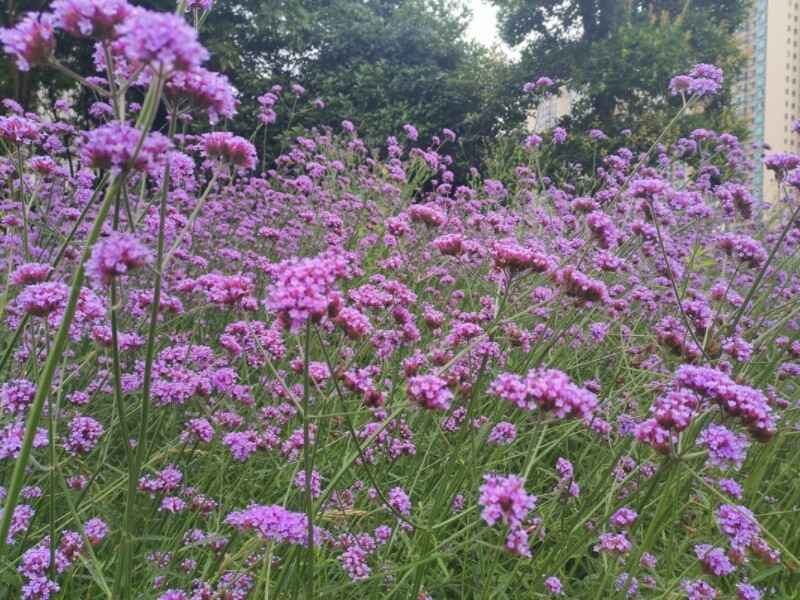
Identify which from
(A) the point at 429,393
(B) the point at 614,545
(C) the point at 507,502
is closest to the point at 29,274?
(A) the point at 429,393

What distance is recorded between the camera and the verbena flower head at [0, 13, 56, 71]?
1.15m

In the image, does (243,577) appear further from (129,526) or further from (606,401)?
(606,401)

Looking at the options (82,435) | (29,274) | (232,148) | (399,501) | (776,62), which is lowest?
(82,435)

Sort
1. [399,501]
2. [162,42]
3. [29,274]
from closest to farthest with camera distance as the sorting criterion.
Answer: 1. [162,42]
2. [29,274]
3. [399,501]

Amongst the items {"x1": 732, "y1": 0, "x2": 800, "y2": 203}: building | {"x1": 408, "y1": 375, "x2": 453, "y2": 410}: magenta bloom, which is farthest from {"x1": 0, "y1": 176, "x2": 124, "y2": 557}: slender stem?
{"x1": 732, "y1": 0, "x2": 800, "y2": 203}: building

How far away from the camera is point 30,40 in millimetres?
1153

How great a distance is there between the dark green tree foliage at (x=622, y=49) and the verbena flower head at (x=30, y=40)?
14.5 metres

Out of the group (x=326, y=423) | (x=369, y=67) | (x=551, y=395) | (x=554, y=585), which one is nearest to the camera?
(x=551, y=395)

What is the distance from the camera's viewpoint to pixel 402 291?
230cm

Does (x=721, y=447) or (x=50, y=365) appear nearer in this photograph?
(x=50, y=365)

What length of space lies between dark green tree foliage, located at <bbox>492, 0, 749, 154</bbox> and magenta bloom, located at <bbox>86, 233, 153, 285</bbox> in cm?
1456

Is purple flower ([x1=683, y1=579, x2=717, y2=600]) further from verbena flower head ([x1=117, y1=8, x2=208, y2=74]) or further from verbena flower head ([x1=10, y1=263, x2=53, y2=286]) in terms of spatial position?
verbena flower head ([x1=10, y1=263, x2=53, y2=286])

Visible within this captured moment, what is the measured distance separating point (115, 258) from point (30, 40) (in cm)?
45

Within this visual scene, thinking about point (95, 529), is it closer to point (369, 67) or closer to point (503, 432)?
point (503, 432)
